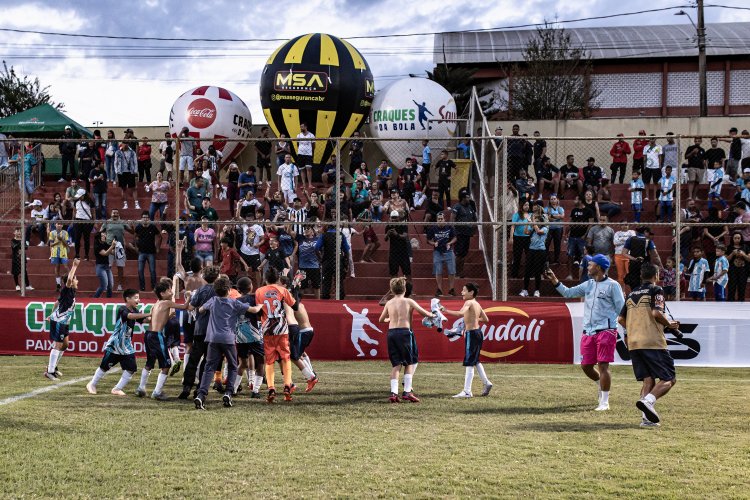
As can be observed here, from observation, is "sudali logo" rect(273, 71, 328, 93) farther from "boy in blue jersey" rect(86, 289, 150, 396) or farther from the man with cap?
the man with cap

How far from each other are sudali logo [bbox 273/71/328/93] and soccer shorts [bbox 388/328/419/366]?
17107mm

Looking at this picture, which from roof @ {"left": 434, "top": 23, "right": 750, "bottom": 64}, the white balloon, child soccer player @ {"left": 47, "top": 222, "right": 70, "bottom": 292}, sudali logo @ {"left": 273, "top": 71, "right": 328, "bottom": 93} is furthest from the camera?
Result: roof @ {"left": 434, "top": 23, "right": 750, "bottom": 64}

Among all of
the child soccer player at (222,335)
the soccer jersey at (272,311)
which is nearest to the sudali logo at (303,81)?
the soccer jersey at (272,311)

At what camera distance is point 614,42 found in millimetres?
49531

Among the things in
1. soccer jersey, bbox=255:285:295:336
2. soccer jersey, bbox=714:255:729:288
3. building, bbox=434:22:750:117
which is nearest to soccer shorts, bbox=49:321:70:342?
soccer jersey, bbox=255:285:295:336

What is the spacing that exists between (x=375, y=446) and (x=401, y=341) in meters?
3.32

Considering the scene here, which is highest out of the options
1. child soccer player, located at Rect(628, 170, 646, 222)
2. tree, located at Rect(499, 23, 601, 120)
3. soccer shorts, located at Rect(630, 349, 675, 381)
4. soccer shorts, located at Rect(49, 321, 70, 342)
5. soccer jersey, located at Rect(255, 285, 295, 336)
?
tree, located at Rect(499, 23, 601, 120)

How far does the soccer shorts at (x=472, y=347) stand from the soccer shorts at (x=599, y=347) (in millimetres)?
1550

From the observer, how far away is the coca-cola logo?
30703 millimetres

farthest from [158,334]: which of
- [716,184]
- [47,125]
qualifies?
[47,125]

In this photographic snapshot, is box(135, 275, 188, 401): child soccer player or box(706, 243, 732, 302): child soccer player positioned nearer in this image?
box(135, 275, 188, 401): child soccer player

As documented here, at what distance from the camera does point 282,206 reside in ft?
65.5

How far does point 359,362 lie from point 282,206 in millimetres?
4728

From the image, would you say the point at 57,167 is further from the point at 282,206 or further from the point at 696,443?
the point at 696,443
